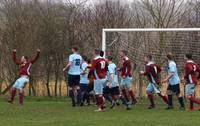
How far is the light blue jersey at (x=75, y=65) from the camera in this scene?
21.6 m

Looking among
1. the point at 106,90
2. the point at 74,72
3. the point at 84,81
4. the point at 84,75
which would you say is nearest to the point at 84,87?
the point at 84,81

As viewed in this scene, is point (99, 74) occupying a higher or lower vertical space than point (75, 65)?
lower

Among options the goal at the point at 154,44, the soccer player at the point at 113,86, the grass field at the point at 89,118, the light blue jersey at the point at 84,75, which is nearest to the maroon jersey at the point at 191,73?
the grass field at the point at 89,118

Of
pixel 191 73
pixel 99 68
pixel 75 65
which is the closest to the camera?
pixel 99 68

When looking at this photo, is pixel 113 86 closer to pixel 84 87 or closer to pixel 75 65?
pixel 75 65

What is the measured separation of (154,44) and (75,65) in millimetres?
6304

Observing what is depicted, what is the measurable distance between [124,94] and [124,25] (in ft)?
48.1

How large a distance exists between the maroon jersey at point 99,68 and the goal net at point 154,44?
6.44 m

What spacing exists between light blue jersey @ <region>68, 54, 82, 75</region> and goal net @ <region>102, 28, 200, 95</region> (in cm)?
387

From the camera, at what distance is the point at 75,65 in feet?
70.8

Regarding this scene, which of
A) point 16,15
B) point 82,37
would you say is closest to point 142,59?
point 82,37

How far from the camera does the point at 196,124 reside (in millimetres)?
14156

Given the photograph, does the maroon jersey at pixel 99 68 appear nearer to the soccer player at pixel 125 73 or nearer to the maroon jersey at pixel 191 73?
the soccer player at pixel 125 73

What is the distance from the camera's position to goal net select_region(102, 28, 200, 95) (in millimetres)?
25688
